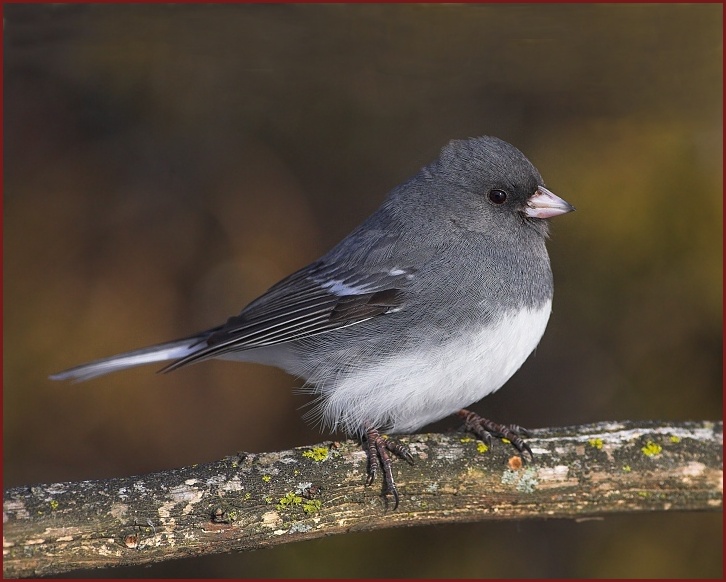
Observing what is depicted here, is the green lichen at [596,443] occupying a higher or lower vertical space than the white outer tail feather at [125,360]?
lower

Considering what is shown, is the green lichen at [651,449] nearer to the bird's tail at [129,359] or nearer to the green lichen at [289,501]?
the green lichen at [289,501]

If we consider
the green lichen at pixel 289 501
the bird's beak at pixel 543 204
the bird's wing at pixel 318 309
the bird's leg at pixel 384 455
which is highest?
the bird's beak at pixel 543 204

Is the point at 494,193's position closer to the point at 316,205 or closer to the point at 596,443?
the point at 596,443

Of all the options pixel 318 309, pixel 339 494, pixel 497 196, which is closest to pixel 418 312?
pixel 318 309

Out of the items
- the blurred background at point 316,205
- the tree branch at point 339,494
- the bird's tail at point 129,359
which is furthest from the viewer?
the blurred background at point 316,205

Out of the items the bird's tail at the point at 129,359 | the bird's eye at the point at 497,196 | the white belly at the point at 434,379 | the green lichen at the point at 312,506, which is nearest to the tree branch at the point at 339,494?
the green lichen at the point at 312,506

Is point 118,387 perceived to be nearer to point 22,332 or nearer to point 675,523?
point 22,332

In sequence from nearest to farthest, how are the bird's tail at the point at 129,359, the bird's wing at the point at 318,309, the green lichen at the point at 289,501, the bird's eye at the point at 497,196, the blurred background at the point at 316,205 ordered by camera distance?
the green lichen at the point at 289,501
the bird's wing at the point at 318,309
the bird's eye at the point at 497,196
the bird's tail at the point at 129,359
the blurred background at the point at 316,205
